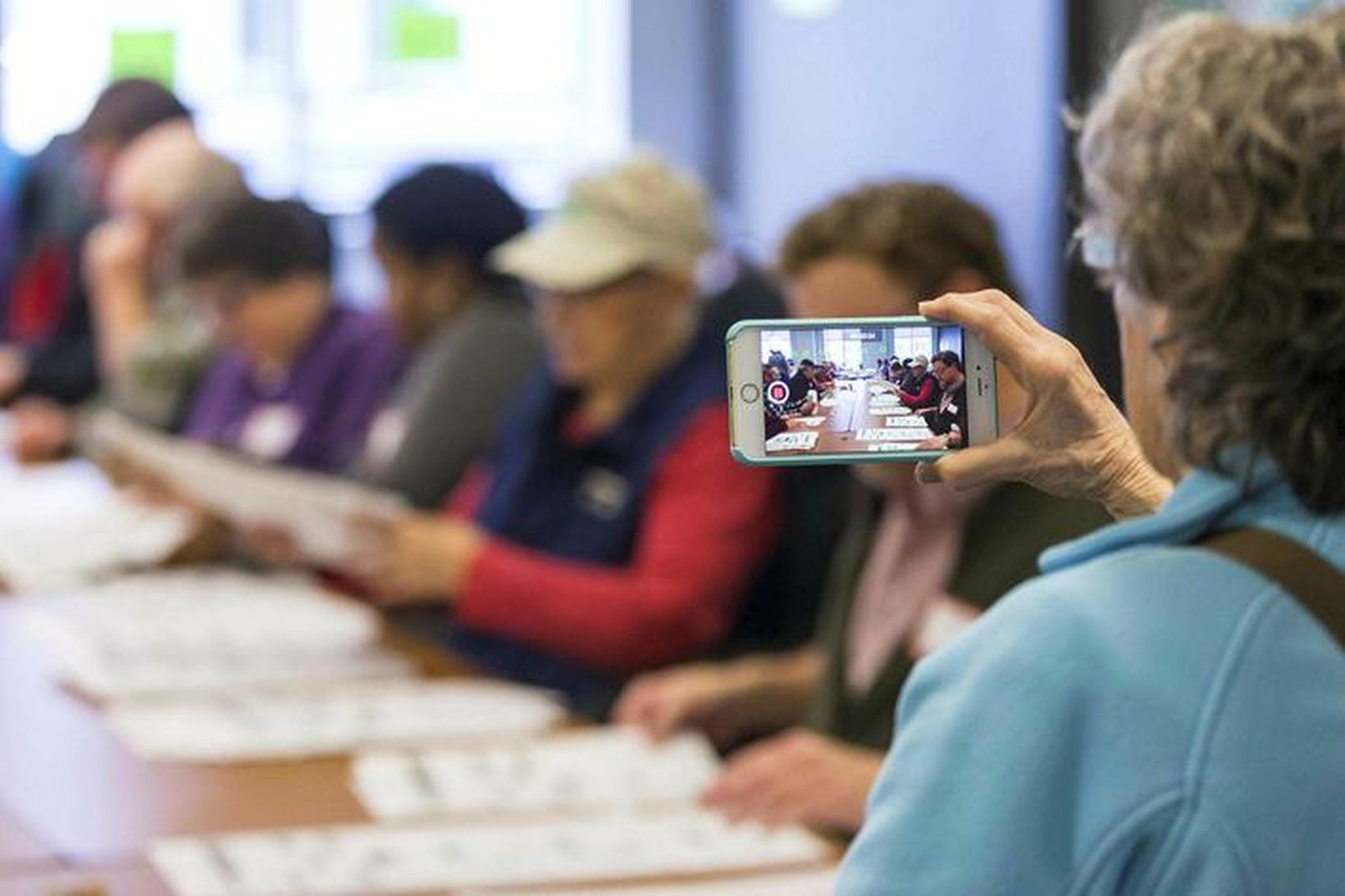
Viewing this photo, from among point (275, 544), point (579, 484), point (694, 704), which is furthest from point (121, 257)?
point (694, 704)

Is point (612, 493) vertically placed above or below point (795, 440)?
below

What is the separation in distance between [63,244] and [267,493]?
2.92 meters

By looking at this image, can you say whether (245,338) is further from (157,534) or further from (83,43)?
(83,43)

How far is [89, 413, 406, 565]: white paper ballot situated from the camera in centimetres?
344

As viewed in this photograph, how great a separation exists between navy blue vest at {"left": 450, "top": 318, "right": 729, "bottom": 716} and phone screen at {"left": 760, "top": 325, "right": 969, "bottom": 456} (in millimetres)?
2084

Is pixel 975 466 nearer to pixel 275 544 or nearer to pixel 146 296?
pixel 275 544

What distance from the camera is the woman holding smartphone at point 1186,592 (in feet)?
3.41

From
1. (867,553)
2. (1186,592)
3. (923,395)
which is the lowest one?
(867,553)

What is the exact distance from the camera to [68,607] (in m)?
3.65

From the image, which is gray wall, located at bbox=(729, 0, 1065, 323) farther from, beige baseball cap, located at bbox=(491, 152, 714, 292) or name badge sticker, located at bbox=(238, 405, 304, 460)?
name badge sticker, located at bbox=(238, 405, 304, 460)

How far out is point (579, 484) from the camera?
333 centimetres

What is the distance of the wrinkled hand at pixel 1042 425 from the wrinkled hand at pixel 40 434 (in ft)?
15.2

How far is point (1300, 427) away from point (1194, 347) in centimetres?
6

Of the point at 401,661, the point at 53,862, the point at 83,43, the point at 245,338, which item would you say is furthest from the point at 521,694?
the point at 83,43
